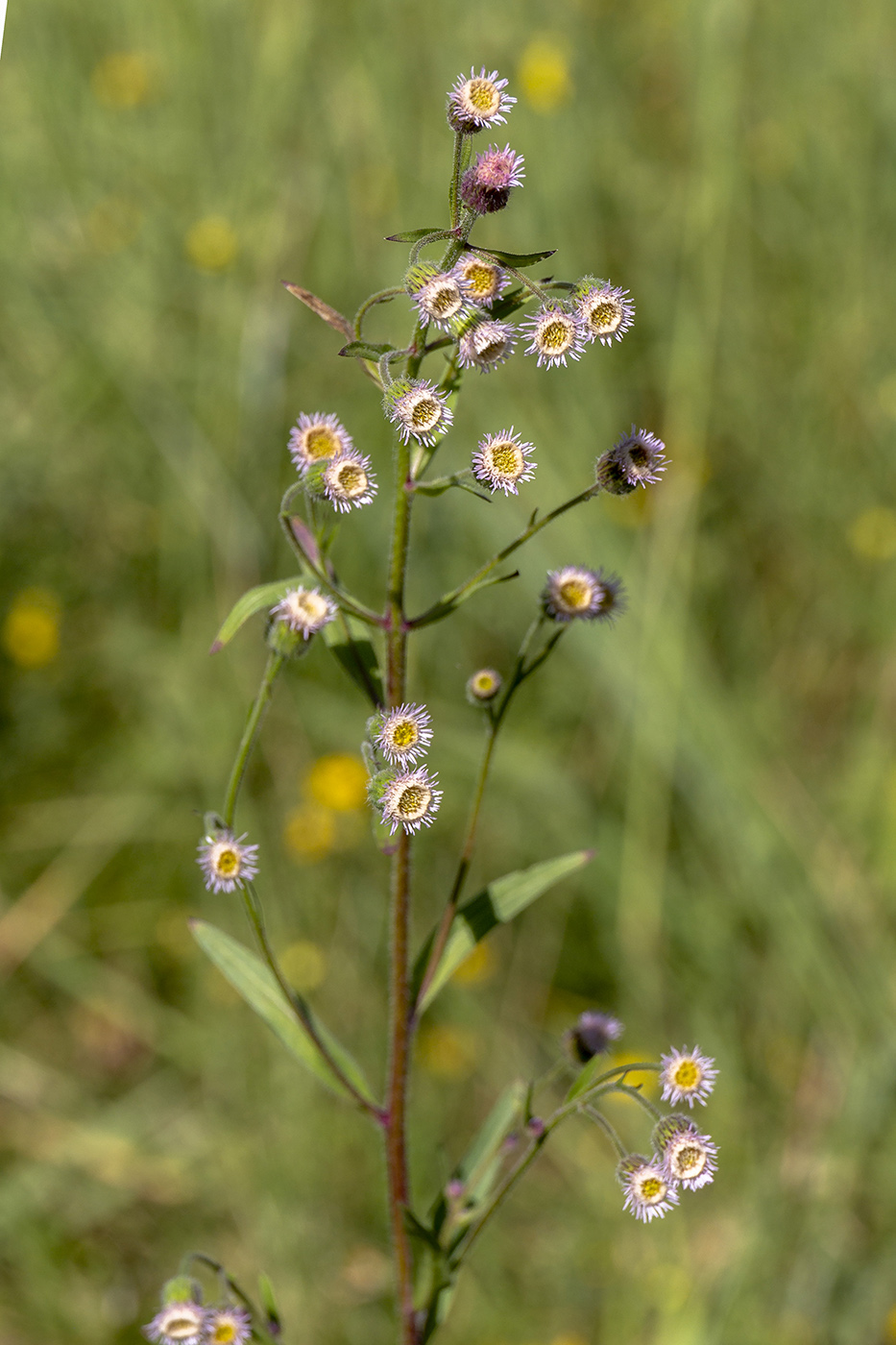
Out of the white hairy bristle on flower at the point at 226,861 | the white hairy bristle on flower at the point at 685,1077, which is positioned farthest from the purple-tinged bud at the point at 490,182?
the white hairy bristle on flower at the point at 685,1077

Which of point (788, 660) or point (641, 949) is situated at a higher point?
point (788, 660)

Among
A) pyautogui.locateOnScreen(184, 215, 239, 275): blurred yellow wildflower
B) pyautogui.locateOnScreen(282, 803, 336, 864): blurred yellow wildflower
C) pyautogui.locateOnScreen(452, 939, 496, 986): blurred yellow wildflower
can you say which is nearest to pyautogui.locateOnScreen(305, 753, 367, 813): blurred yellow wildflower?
pyautogui.locateOnScreen(282, 803, 336, 864): blurred yellow wildflower

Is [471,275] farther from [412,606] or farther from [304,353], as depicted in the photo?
[304,353]

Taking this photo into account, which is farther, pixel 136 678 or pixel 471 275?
pixel 136 678

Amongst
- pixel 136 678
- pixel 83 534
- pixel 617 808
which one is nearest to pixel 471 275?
pixel 617 808

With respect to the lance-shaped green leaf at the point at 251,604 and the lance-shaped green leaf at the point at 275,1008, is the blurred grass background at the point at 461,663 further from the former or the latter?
the lance-shaped green leaf at the point at 251,604

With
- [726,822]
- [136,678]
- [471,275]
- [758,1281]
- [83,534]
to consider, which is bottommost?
[758,1281]

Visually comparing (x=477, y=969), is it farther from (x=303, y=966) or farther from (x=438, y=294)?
(x=438, y=294)
